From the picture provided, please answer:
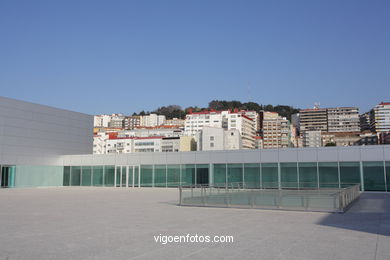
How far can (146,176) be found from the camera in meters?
37.2

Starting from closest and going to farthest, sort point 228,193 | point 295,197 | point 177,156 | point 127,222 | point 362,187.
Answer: point 127,222, point 295,197, point 228,193, point 362,187, point 177,156

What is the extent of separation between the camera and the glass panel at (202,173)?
34.1 m

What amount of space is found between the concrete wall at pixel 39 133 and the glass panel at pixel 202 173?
56.0ft

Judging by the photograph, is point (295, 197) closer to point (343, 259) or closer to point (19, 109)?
point (343, 259)

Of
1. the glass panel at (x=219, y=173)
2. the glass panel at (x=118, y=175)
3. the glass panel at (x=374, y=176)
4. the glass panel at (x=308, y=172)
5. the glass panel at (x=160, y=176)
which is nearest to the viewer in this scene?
the glass panel at (x=374, y=176)

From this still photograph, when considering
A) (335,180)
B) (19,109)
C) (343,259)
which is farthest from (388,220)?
(19,109)

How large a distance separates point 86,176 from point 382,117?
551 ft

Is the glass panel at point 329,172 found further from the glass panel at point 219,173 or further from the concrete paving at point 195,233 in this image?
the concrete paving at point 195,233

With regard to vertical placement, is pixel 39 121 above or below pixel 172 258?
above

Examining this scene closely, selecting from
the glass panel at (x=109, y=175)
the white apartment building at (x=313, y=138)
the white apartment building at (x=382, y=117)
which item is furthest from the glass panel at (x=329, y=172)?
the white apartment building at (x=382, y=117)

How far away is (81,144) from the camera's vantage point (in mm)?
45469

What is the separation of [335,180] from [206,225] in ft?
68.0

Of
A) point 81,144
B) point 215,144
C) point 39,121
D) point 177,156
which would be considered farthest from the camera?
point 215,144

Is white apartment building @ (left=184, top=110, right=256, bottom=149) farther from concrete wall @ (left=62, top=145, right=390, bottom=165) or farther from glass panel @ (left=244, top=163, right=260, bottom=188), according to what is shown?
glass panel @ (left=244, top=163, right=260, bottom=188)
